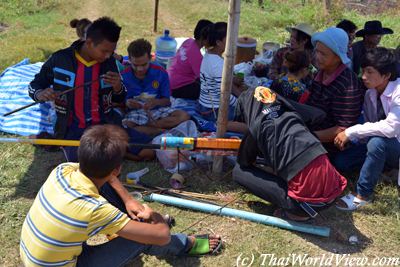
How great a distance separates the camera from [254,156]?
3.38m

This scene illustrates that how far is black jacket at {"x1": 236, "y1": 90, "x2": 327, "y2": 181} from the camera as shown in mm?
2967

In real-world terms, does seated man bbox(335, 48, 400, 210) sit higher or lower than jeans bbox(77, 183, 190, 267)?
higher

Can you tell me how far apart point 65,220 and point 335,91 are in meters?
2.62

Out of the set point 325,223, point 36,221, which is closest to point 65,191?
point 36,221

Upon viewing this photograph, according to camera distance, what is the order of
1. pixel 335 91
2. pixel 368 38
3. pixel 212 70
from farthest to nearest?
pixel 368 38 → pixel 212 70 → pixel 335 91

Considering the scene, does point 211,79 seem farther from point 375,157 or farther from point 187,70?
point 375,157

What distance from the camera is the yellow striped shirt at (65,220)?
2145 millimetres

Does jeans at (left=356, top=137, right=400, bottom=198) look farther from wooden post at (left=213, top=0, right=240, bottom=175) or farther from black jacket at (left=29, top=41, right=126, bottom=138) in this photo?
black jacket at (left=29, top=41, right=126, bottom=138)

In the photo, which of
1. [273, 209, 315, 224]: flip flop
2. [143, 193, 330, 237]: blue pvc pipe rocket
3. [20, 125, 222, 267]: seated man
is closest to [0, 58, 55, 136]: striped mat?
[143, 193, 330, 237]: blue pvc pipe rocket

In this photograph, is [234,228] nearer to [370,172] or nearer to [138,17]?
[370,172]

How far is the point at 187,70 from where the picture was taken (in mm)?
5164

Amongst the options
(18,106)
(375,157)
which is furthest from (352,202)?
(18,106)

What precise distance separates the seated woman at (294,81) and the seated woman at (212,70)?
669 millimetres

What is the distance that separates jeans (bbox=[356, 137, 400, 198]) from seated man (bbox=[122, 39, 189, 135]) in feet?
6.72
